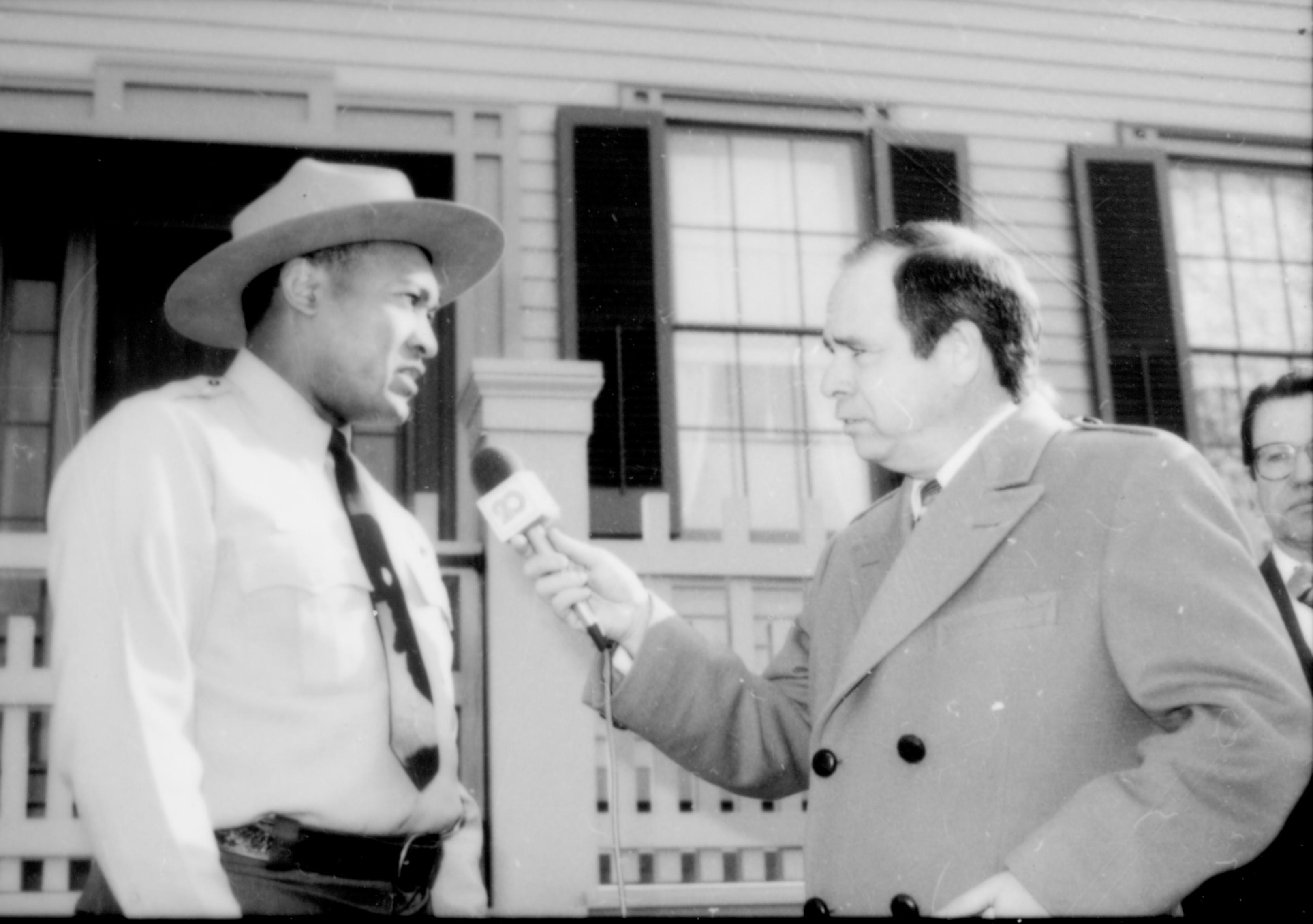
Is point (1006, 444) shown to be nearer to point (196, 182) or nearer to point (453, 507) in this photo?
point (453, 507)

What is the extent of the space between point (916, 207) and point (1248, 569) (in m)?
3.53

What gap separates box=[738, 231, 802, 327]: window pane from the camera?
15.1ft

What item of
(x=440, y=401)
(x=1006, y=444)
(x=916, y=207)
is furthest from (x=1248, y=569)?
(x=916, y=207)

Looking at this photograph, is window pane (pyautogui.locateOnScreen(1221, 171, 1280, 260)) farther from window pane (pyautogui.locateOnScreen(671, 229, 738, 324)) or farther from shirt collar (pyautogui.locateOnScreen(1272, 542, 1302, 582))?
shirt collar (pyautogui.locateOnScreen(1272, 542, 1302, 582))

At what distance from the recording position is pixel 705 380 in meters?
4.55

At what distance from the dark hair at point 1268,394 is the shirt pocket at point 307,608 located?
183 centimetres

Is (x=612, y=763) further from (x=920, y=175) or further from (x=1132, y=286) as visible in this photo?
(x=1132, y=286)

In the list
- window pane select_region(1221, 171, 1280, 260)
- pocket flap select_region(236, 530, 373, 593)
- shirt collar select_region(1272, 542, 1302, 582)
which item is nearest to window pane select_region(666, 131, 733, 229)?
window pane select_region(1221, 171, 1280, 260)

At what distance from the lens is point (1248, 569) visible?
4.98 ft

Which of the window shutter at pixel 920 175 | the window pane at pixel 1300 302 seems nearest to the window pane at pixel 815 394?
the window shutter at pixel 920 175

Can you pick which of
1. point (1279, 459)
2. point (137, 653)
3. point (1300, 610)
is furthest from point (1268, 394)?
point (137, 653)

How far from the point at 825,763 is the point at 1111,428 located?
57cm

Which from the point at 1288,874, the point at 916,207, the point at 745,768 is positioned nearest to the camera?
the point at 745,768

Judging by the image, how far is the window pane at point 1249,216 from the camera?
16.2 feet
